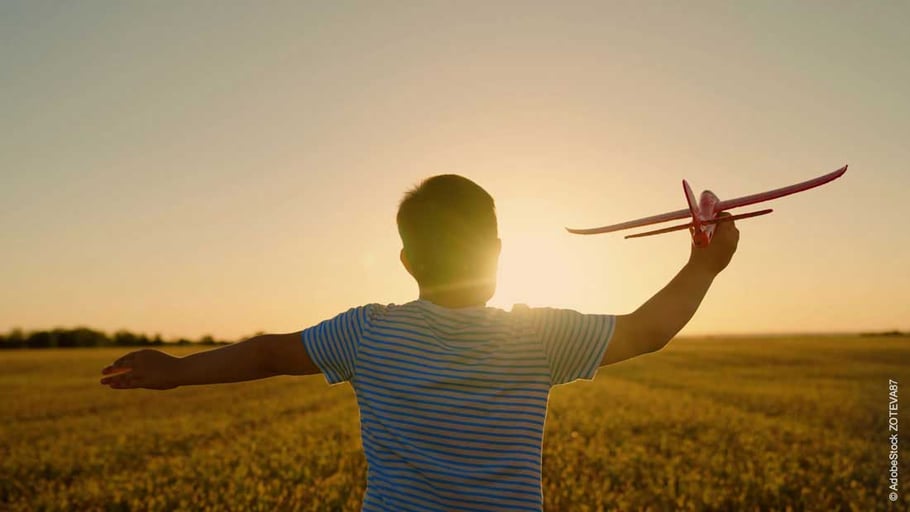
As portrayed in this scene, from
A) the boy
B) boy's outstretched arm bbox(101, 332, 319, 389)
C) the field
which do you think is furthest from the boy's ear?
the field

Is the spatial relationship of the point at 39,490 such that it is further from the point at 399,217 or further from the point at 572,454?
the point at 399,217

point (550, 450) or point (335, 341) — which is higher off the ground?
point (335, 341)

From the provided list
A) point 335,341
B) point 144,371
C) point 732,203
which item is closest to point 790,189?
point 732,203

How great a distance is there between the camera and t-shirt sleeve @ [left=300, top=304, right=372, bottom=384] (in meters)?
1.93

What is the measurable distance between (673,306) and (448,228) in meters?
0.62

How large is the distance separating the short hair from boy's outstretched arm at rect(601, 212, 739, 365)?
0.42 m

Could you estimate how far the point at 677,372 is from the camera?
3086cm

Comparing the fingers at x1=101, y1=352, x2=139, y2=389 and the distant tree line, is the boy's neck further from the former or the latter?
the distant tree line

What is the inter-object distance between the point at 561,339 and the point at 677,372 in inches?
1219

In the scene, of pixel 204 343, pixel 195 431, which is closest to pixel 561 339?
pixel 195 431

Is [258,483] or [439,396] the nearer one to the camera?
[439,396]

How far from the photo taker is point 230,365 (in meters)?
1.95

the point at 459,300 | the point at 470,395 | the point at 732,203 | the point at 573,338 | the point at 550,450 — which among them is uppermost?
the point at 732,203

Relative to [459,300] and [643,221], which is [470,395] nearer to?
[459,300]
